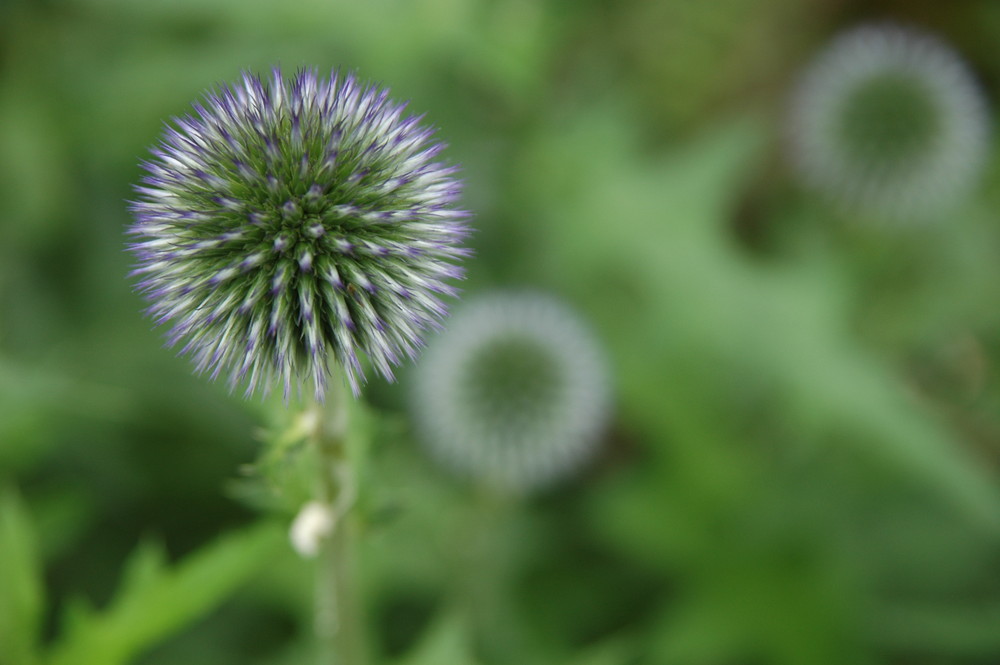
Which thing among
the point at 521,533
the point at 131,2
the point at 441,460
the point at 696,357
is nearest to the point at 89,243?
the point at 131,2

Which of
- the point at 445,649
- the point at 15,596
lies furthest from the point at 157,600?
the point at 445,649

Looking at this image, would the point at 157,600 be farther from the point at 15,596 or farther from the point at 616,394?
the point at 616,394

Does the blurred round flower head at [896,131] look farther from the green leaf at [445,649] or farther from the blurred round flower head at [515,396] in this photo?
the green leaf at [445,649]

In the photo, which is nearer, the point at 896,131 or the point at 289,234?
the point at 289,234

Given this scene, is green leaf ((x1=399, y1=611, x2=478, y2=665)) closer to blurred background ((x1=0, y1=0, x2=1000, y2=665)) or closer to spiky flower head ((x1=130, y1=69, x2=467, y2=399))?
spiky flower head ((x1=130, y1=69, x2=467, y2=399))

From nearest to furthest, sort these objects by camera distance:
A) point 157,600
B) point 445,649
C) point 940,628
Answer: point 157,600
point 445,649
point 940,628

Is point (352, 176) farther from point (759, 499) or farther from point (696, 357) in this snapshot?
point (759, 499)
